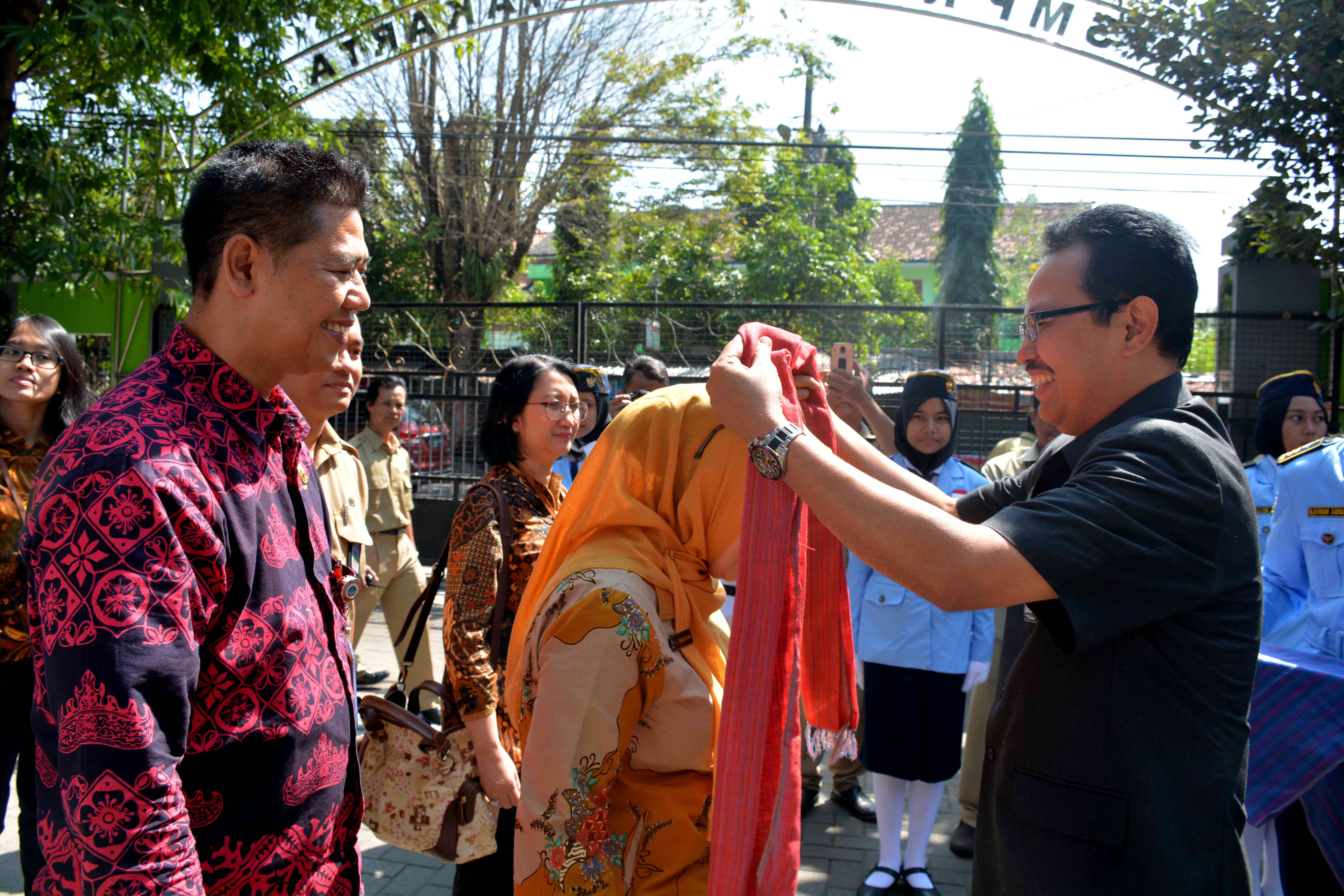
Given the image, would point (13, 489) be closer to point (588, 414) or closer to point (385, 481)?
point (588, 414)

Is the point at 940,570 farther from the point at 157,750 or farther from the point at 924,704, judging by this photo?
the point at 924,704

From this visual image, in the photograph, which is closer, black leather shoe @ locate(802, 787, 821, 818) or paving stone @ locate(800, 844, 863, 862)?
paving stone @ locate(800, 844, 863, 862)

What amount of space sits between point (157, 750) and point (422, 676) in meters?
4.75

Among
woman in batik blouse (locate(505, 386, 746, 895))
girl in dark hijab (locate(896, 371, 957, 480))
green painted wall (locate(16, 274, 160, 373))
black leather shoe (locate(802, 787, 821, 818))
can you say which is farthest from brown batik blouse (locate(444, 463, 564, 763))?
green painted wall (locate(16, 274, 160, 373))

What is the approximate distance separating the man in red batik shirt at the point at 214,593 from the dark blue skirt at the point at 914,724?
296 centimetres

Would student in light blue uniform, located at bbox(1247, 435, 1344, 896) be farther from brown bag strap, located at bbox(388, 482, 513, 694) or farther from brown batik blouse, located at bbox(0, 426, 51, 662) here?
brown batik blouse, located at bbox(0, 426, 51, 662)

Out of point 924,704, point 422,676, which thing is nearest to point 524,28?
point 422,676

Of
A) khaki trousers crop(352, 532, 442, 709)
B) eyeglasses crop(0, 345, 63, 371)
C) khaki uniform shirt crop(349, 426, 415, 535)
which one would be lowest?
khaki trousers crop(352, 532, 442, 709)

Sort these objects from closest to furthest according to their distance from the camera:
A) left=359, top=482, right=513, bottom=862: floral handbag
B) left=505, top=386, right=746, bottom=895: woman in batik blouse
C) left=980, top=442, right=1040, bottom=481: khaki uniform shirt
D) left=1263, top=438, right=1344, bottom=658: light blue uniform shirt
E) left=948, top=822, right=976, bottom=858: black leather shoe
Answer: left=505, top=386, right=746, bottom=895: woman in batik blouse, left=359, top=482, right=513, bottom=862: floral handbag, left=1263, top=438, right=1344, bottom=658: light blue uniform shirt, left=948, top=822, right=976, bottom=858: black leather shoe, left=980, top=442, right=1040, bottom=481: khaki uniform shirt

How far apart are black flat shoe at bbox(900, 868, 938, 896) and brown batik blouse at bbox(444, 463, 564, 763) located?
6.80 feet

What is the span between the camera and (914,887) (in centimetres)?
391

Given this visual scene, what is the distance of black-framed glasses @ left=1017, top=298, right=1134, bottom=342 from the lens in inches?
70.4

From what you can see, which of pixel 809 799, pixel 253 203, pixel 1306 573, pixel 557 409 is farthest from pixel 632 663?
pixel 809 799

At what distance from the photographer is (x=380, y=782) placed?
8.92 feet
